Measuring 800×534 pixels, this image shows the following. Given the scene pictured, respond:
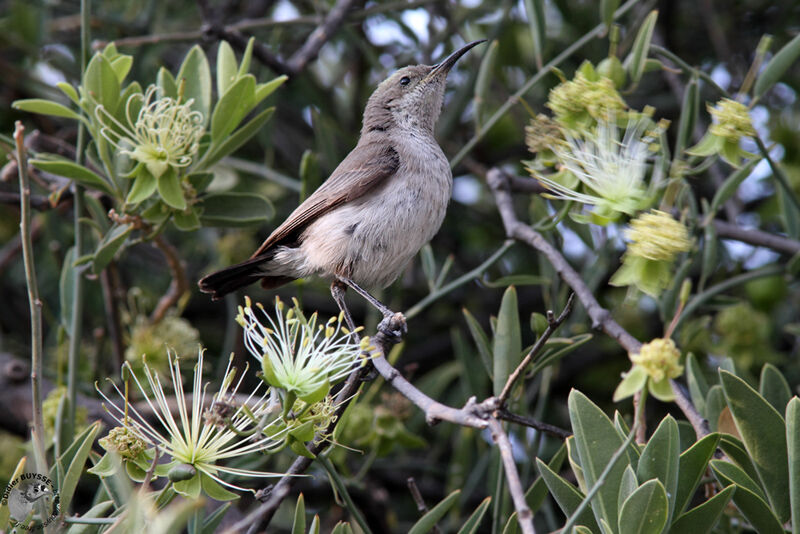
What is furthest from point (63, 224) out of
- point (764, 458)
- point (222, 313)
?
point (764, 458)

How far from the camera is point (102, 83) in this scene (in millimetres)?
2713

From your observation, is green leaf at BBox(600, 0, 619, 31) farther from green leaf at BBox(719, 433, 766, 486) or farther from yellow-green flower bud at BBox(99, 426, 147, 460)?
yellow-green flower bud at BBox(99, 426, 147, 460)

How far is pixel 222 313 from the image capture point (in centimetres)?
512

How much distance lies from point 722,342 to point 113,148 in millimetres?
3055

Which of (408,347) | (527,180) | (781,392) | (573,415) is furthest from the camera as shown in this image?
(408,347)

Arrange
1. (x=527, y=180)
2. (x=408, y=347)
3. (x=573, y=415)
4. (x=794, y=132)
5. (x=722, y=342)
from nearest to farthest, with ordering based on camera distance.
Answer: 1. (x=573, y=415)
2. (x=527, y=180)
3. (x=722, y=342)
4. (x=794, y=132)
5. (x=408, y=347)

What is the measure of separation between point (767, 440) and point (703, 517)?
331 millimetres

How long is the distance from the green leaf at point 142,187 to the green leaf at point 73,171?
16 cm

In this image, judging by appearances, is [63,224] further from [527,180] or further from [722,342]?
[722,342]

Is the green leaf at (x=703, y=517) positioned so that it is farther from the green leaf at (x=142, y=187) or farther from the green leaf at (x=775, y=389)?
the green leaf at (x=142, y=187)

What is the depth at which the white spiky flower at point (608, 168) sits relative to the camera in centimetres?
206

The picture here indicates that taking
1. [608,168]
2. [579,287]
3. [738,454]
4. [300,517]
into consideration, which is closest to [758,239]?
[579,287]

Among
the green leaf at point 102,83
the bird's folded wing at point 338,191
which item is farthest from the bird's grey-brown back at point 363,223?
the green leaf at point 102,83

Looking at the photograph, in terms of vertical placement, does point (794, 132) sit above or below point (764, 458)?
below
